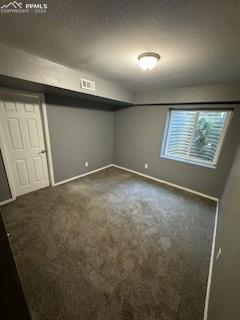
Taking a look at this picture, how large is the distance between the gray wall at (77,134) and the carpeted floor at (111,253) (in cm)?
86

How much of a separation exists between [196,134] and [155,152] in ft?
3.50

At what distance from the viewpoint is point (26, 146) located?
2701mm

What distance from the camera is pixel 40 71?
183cm

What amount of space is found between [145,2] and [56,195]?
3102mm

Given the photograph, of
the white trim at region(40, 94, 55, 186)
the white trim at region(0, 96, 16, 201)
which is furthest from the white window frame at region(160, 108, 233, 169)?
the white trim at region(0, 96, 16, 201)

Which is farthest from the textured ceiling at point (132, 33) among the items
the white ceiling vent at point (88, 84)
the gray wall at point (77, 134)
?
the gray wall at point (77, 134)

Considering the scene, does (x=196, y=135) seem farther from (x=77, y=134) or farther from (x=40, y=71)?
(x=40, y=71)

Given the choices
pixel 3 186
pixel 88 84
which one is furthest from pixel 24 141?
pixel 88 84

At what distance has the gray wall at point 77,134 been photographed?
3.03 meters

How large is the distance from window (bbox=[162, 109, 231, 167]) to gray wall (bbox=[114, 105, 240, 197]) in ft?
0.49

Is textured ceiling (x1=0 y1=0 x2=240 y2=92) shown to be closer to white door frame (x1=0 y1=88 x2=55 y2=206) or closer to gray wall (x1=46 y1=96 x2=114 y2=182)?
white door frame (x1=0 y1=88 x2=55 y2=206)

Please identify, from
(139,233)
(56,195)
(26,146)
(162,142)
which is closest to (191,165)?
(162,142)

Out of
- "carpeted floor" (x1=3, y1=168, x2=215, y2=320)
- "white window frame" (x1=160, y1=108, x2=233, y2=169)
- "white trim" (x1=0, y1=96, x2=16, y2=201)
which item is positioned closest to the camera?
"carpeted floor" (x1=3, y1=168, x2=215, y2=320)

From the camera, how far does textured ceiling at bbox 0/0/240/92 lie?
0.94 metres
